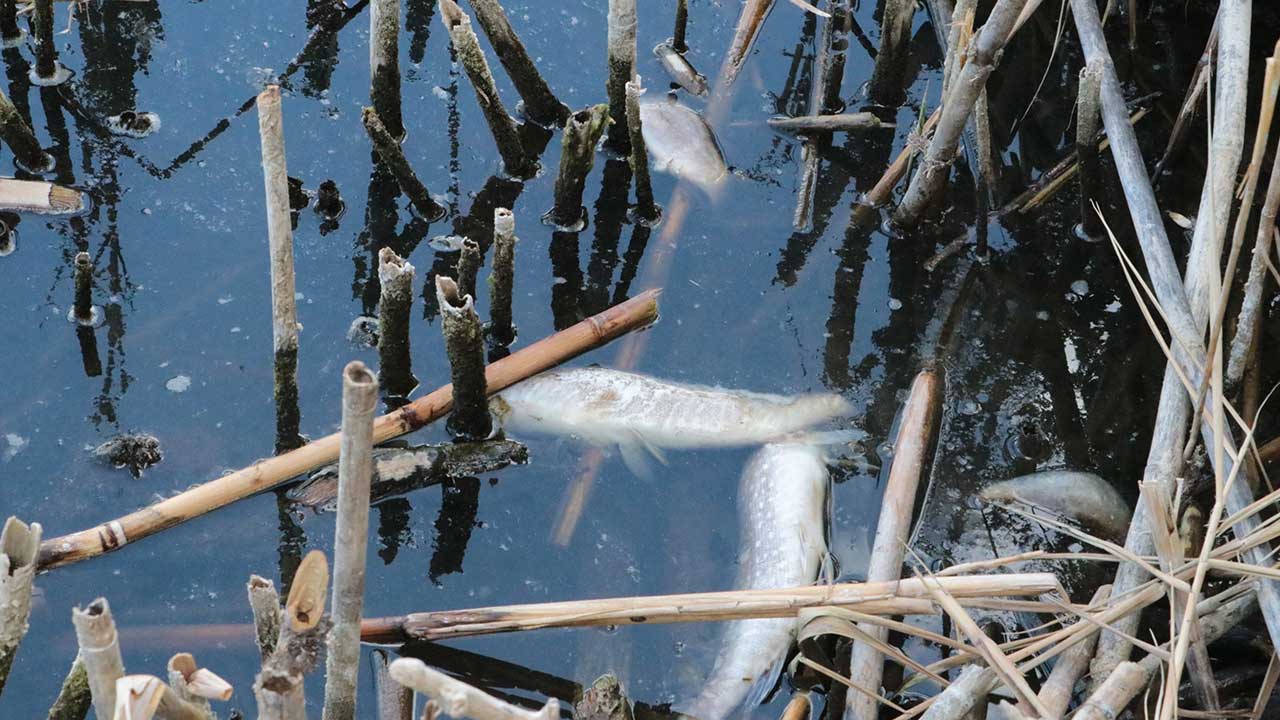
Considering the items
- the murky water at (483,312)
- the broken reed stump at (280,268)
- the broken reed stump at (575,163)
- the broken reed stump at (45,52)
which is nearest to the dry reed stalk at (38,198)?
the murky water at (483,312)

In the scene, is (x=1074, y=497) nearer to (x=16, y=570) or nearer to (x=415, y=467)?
→ (x=415, y=467)

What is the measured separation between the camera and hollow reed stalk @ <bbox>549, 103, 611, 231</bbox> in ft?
15.8

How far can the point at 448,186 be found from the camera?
5422 mm

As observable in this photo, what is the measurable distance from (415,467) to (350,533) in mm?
2106

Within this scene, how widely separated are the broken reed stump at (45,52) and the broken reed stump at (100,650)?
412 centimetres

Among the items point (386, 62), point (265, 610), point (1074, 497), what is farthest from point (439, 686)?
point (386, 62)

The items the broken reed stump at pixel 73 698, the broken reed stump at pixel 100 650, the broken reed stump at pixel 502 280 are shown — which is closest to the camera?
the broken reed stump at pixel 100 650

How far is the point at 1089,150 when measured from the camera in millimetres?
4918

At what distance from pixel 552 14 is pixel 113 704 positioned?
4657 millimetres

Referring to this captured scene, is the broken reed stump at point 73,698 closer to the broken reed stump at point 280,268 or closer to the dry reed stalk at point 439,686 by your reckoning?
the broken reed stump at point 280,268

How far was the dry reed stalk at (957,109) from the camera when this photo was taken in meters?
4.23

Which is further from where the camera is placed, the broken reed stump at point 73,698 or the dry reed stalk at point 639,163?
the dry reed stalk at point 639,163

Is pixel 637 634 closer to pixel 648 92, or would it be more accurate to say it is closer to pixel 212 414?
pixel 212 414

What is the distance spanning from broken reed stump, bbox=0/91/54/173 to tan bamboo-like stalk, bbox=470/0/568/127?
2.02m
